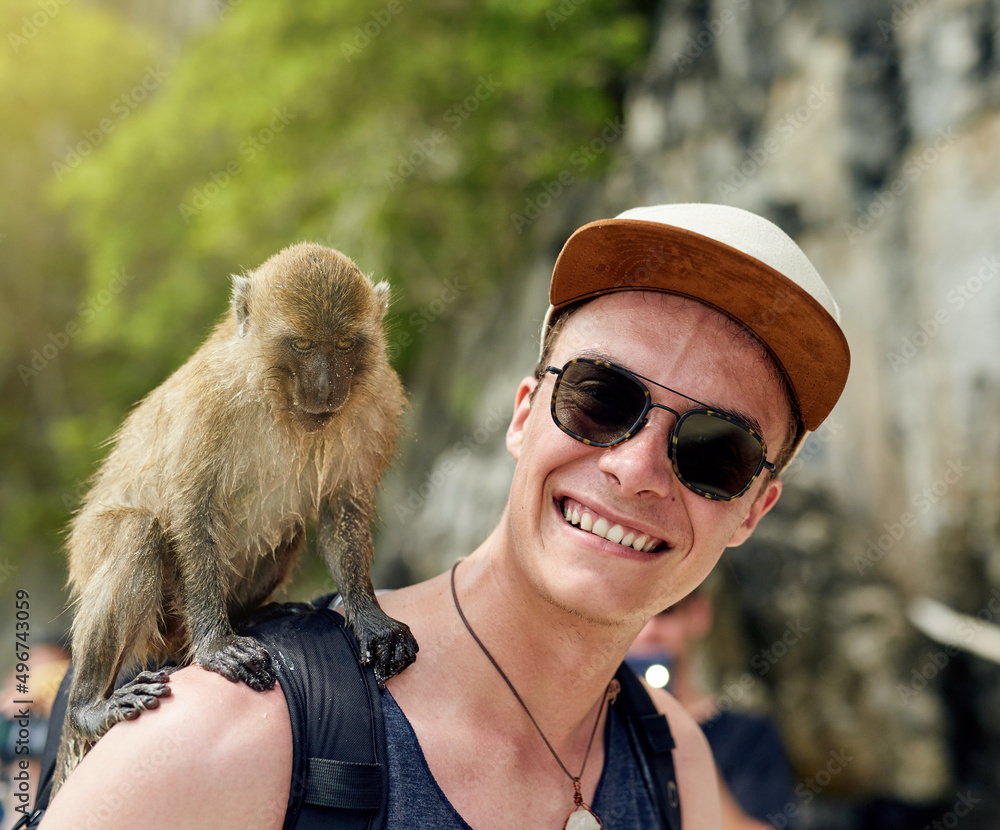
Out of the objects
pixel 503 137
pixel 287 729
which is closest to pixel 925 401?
pixel 503 137

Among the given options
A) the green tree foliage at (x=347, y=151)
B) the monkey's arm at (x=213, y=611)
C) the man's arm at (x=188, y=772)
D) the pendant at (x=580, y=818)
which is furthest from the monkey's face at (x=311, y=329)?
the green tree foliage at (x=347, y=151)

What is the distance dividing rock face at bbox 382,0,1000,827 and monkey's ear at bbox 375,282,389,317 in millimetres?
4788

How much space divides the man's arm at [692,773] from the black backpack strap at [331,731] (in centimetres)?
76

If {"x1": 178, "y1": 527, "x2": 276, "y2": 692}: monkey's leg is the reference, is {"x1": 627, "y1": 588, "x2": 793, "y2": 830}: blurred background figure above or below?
below

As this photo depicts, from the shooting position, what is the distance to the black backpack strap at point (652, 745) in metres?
1.73

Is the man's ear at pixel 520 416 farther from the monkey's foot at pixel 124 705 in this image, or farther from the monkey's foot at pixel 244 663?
the monkey's foot at pixel 124 705

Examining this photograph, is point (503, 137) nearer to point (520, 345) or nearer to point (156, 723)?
point (520, 345)

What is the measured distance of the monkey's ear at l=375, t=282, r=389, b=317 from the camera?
249cm

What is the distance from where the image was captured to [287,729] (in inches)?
53.5

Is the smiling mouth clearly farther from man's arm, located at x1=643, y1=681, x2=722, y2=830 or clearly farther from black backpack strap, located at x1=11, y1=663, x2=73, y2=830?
black backpack strap, located at x1=11, y1=663, x2=73, y2=830

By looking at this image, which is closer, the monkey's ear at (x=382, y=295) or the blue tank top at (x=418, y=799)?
the blue tank top at (x=418, y=799)

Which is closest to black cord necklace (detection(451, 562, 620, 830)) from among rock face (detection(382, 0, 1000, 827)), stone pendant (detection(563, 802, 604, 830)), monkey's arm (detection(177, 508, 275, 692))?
stone pendant (detection(563, 802, 604, 830))

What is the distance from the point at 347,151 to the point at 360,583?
7954mm

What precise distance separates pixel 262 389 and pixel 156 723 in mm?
1051
